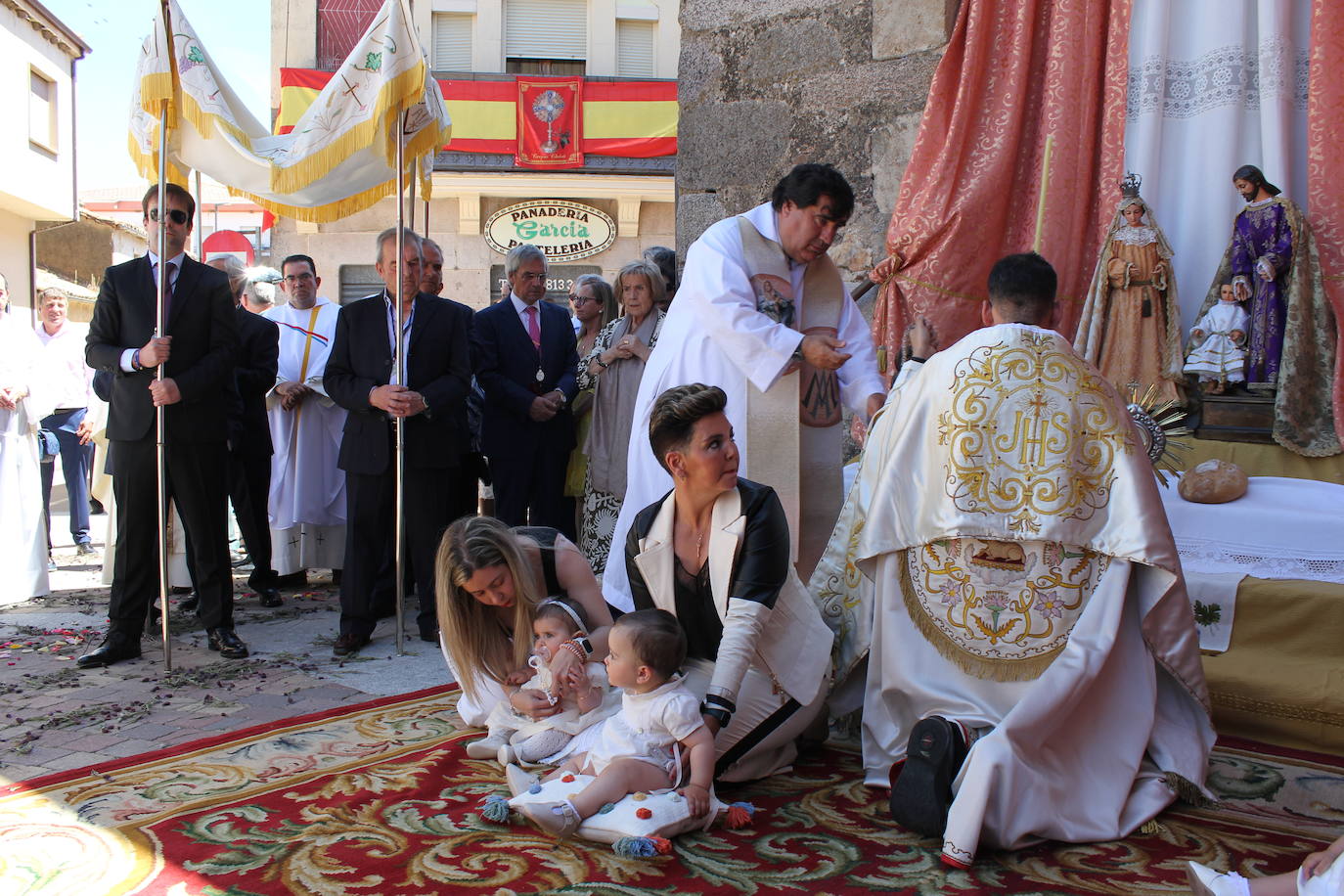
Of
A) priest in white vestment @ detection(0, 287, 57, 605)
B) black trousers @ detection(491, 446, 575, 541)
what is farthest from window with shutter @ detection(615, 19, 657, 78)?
black trousers @ detection(491, 446, 575, 541)

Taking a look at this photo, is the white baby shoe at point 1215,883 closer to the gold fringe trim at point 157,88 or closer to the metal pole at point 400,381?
the metal pole at point 400,381

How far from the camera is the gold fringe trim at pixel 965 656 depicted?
2.97 meters

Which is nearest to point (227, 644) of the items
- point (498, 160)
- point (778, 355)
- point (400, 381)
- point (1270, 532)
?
point (400, 381)

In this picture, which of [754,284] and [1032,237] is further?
[1032,237]

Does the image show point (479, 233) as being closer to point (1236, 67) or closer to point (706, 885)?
point (1236, 67)

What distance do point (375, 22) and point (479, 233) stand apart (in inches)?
540

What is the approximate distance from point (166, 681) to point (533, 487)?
198 cm

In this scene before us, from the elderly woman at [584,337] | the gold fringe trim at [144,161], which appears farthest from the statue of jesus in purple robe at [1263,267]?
the gold fringe trim at [144,161]

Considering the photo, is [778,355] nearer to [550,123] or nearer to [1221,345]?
[1221,345]

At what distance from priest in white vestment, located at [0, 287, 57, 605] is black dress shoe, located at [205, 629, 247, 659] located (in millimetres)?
1705

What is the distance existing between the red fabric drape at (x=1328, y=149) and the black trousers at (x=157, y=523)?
449 cm

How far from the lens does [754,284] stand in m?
4.02

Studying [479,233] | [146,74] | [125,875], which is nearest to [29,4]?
[479,233]

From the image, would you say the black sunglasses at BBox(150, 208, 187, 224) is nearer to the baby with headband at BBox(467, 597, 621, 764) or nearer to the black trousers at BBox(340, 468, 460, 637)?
the black trousers at BBox(340, 468, 460, 637)
